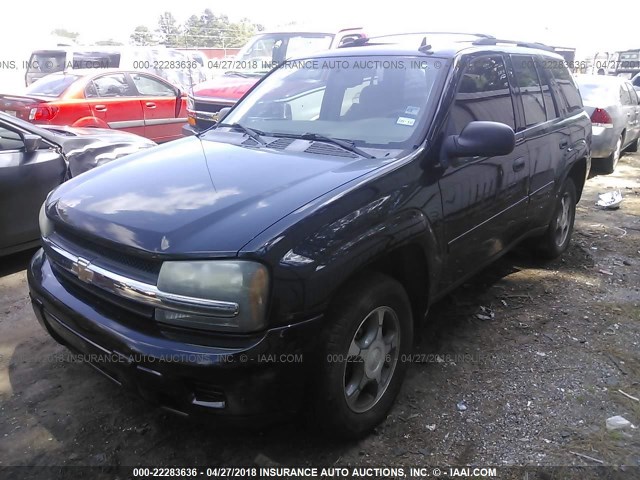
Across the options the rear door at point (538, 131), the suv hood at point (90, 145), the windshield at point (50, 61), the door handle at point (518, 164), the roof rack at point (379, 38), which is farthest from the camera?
the windshield at point (50, 61)

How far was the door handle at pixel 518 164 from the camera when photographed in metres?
3.62

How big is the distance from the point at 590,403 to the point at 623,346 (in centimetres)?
80

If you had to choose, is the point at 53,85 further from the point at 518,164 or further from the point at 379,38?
the point at 518,164

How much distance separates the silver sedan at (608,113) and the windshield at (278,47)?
4405 mm

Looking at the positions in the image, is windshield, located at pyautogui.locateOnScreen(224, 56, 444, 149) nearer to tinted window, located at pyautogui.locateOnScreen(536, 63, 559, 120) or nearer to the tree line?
tinted window, located at pyautogui.locateOnScreen(536, 63, 559, 120)

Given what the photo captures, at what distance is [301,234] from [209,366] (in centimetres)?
61

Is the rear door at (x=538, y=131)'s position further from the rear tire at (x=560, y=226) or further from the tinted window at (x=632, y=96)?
the tinted window at (x=632, y=96)

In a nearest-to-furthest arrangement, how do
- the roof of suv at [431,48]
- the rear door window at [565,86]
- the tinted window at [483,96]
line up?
1. the tinted window at [483,96]
2. the roof of suv at [431,48]
3. the rear door window at [565,86]

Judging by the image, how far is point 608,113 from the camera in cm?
858

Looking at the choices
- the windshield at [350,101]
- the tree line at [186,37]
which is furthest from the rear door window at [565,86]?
the tree line at [186,37]

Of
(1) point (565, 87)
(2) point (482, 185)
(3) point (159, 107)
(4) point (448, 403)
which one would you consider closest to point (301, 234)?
(4) point (448, 403)

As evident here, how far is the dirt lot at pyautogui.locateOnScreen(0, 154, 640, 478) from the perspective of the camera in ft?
8.27

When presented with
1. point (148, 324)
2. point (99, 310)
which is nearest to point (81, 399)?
point (99, 310)

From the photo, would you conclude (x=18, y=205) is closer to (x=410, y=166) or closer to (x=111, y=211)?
(x=111, y=211)
